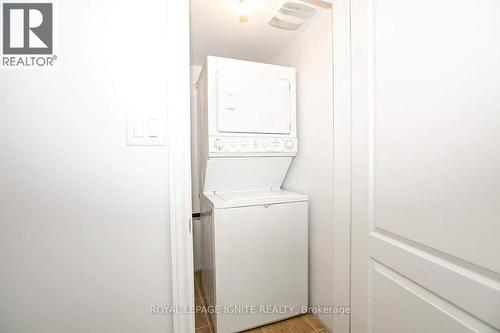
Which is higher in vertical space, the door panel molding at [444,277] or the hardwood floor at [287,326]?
the door panel molding at [444,277]

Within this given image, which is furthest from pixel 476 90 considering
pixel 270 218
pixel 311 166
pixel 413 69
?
pixel 270 218

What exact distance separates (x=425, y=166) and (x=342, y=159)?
0.43 meters

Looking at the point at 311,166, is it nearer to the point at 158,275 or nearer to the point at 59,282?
the point at 158,275

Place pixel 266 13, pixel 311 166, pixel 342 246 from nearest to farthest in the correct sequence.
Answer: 1. pixel 342 246
2. pixel 266 13
3. pixel 311 166

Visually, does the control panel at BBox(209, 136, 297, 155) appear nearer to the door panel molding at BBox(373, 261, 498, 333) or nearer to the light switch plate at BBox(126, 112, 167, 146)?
the light switch plate at BBox(126, 112, 167, 146)

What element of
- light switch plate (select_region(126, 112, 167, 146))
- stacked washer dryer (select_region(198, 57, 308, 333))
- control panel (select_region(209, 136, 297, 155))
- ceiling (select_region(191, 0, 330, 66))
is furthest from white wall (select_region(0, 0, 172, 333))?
ceiling (select_region(191, 0, 330, 66))

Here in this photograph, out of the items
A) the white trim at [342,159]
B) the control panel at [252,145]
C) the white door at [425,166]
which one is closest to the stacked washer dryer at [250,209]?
the control panel at [252,145]

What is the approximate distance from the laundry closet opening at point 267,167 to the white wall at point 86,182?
70 cm

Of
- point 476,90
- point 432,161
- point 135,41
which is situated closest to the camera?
point 476,90

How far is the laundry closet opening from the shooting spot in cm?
160

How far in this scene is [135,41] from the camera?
2.91 feet

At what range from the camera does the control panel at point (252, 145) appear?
1.71 meters

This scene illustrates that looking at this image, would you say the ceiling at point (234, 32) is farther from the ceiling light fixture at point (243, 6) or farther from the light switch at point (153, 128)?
the light switch at point (153, 128)

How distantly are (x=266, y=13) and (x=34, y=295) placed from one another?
2.16 metres
